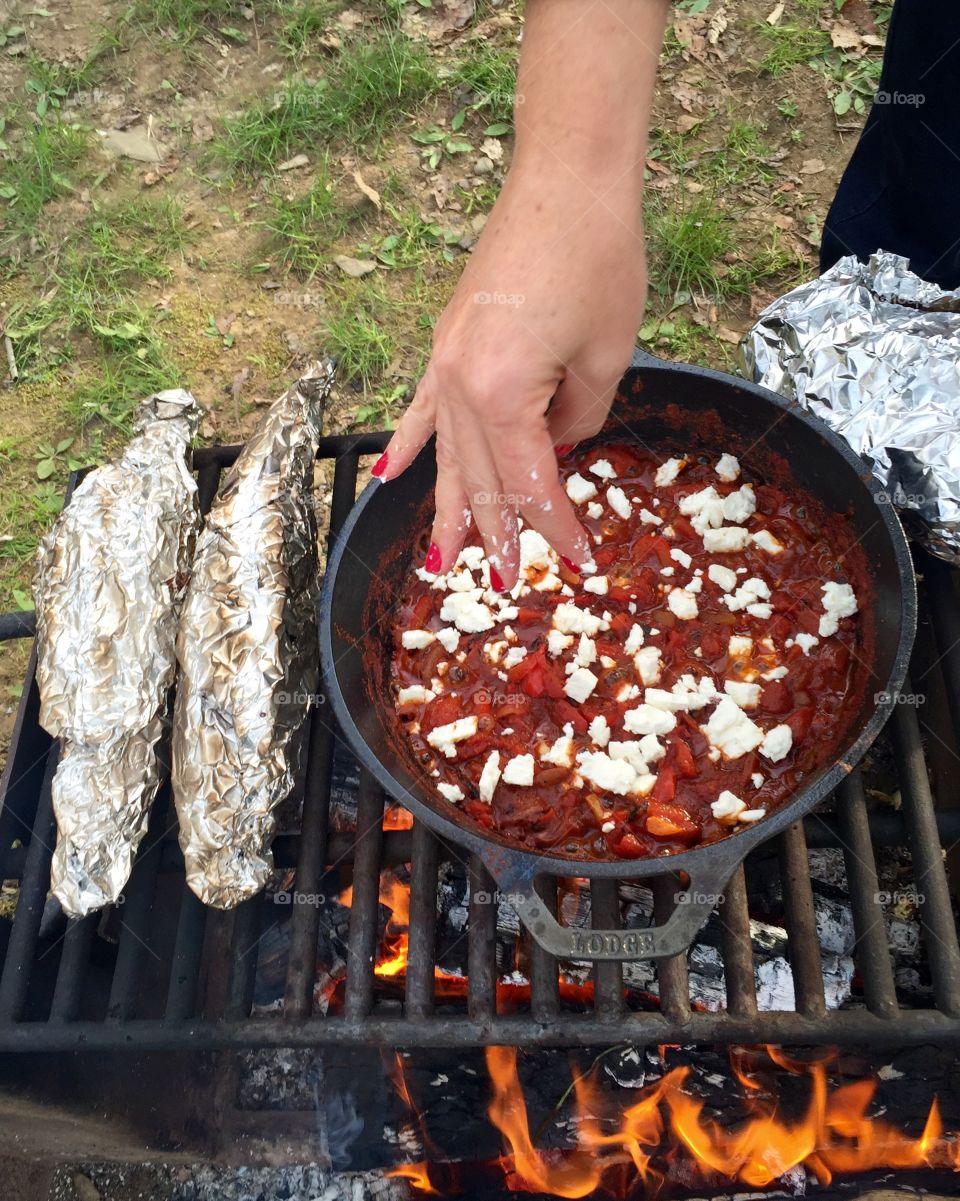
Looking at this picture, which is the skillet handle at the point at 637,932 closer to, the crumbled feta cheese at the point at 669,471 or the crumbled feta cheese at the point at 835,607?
the crumbled feta cheese at the point at 835,607

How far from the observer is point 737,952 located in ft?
7.17

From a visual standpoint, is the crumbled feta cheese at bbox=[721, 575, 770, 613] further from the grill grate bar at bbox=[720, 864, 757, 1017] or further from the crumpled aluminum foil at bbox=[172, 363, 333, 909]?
the crumpled aluminum foil at bbox=[172, 363, 333, 909]

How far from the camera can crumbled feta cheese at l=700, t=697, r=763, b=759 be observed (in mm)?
2383

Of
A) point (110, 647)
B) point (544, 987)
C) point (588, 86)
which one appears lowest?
point (544, 987)

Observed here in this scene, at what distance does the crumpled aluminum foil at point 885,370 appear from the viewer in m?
2.54

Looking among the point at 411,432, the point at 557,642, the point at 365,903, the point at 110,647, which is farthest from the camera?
the point at 557,642

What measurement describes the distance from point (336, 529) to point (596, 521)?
0.86 meters

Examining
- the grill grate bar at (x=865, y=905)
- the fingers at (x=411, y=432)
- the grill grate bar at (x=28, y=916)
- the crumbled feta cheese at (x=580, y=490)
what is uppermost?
the fingers at (x=411, y=432)

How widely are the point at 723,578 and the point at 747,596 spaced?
0.30 ft

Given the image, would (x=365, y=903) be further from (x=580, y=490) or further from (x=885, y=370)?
(x=885, y=370)

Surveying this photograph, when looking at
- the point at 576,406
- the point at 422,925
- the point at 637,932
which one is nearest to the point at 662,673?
the point at 637,932

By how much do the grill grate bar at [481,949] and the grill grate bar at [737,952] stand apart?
23.5 inches

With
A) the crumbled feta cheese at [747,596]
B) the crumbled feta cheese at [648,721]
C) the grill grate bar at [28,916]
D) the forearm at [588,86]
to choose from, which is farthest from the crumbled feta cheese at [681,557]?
the grill grate bar at [28,916]

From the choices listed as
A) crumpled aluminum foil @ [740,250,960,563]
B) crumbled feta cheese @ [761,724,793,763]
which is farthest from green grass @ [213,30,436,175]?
crumbled feta cheese @ [761,724,793,763]
